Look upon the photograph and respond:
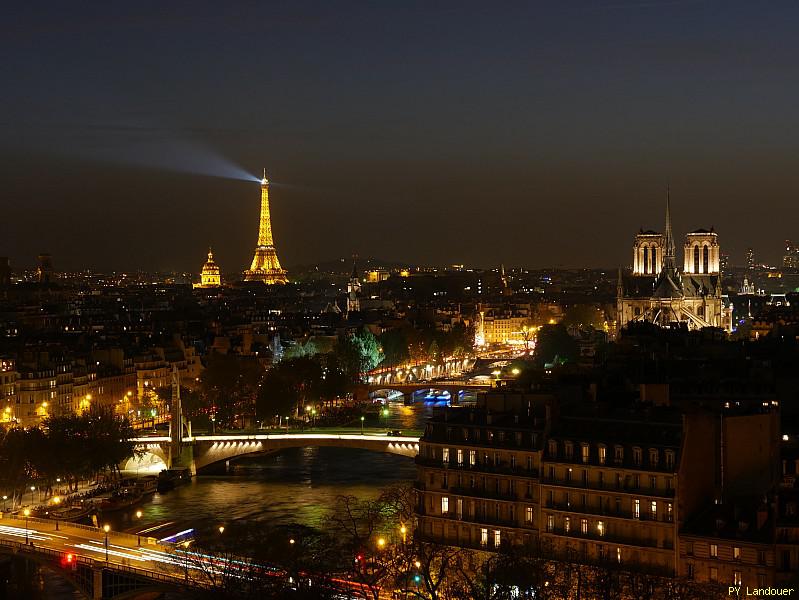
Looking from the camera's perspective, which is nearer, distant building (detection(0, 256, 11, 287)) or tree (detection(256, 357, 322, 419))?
tree (detection(256, 357, 322, 419))

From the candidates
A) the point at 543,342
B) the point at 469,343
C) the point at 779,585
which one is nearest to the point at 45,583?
the point at 779,585

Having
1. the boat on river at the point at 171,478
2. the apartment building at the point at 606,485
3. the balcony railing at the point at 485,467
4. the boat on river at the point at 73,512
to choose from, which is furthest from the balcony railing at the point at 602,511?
the boat on river at the point at 171,478

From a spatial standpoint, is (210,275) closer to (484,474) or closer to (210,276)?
(210,276)

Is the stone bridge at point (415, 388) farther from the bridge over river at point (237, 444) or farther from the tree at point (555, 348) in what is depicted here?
the bridge over river at point (237, 444)

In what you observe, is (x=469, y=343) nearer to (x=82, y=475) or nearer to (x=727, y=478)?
(x=82, y=475)

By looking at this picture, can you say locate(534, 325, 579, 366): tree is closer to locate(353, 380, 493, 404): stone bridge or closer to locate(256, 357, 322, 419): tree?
locate(353, 380, 493, 404): stone bridge

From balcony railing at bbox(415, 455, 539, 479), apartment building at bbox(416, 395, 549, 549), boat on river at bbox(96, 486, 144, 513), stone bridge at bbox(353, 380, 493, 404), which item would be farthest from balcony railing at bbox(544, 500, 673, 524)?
stone bridge at bbox(353, 380, 493, 404)

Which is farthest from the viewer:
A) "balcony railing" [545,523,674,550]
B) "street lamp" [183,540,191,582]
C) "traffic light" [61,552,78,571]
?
"traffic light" [61,552,78,571]

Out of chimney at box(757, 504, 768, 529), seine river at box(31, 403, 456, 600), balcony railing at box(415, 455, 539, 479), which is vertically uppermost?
balcony railing at box(415, 455, 539, 479)
